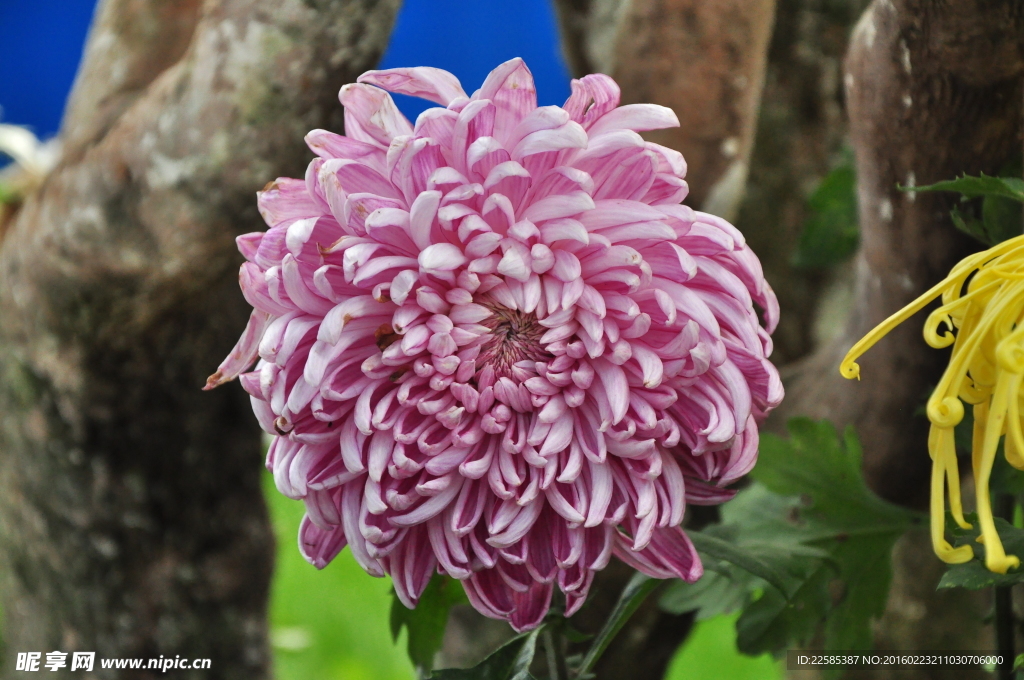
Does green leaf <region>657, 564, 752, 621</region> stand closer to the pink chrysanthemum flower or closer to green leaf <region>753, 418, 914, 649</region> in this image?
green leaf <region>753, 418, 914, 649</region>

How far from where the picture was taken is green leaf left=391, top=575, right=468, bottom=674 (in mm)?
385

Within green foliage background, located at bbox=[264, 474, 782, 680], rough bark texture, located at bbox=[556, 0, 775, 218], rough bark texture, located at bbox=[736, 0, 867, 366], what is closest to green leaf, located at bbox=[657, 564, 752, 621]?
rough bark texture, located at bbox=[556, 0, 775, 218]

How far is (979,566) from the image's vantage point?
304 millimetres

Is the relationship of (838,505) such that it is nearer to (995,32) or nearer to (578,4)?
(995,32)

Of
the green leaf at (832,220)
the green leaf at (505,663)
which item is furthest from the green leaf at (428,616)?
the green leaf at (832,220)

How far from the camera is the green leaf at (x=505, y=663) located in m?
0.35

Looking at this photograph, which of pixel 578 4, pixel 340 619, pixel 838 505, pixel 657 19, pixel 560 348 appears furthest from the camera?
pixel 340 619

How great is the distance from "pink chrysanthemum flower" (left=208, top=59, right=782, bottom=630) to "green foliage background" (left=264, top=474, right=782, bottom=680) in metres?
0.78

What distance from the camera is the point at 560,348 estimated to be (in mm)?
271

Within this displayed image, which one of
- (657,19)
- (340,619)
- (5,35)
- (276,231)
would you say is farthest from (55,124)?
(276,231)

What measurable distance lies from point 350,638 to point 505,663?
0.82m

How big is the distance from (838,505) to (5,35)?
1.81m

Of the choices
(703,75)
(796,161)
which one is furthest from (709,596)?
(796,161)

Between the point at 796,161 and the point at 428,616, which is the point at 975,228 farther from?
the point at 796,161
